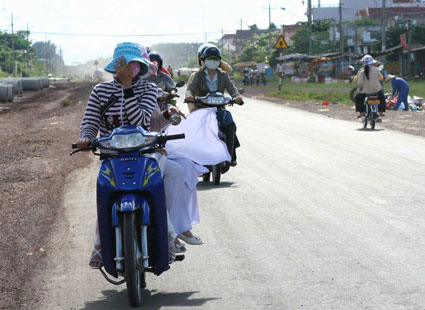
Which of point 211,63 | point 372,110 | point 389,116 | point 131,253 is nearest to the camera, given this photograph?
point 131,253

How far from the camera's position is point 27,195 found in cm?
1143

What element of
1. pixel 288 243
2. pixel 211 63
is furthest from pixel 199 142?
pixel 211 63

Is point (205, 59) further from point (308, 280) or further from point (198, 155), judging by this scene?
point (308, 280)

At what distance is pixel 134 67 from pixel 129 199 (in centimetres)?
101

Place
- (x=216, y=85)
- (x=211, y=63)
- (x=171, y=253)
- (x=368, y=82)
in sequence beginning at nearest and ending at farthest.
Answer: (x=171, y=253) < (x=211, y=63) < (x=216, y=85) < (x=368, y=82)

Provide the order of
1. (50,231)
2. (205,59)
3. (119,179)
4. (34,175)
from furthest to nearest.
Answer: (34,175)
(205,59)
(50,231)
(119,179)

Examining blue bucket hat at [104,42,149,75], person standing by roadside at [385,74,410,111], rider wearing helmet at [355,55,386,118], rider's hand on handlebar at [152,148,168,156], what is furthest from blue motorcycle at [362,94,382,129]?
blue bucket hat at [104,42,149,75]

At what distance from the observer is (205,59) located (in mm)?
11969

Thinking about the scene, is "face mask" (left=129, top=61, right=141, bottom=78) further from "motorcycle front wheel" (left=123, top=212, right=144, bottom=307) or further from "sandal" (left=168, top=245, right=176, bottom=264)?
"sandal" (left=168, top=245, right=176, bottom=264)

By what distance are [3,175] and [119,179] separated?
332 inches

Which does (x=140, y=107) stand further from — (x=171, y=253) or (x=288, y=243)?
(x=288, y=243)

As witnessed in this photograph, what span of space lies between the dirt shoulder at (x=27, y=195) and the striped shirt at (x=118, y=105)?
1335mm

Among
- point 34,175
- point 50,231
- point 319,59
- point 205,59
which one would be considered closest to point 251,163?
point 205,59

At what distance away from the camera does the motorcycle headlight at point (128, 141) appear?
5631 mm
